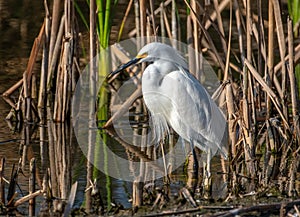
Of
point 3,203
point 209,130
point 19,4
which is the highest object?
point 19,4

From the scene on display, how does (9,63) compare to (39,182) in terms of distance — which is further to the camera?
(9,63)

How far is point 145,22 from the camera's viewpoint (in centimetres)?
656

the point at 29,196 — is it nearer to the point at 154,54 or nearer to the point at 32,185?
the point at 32,185

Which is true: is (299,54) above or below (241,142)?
above

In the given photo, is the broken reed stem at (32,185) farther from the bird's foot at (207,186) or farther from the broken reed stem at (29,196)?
the bird's foot at (207,186)

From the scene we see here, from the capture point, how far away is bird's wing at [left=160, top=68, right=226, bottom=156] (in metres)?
5.95

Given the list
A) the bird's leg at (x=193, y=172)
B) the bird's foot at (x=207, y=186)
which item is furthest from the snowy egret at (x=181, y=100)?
the bird's foot at (x=207, y=186)

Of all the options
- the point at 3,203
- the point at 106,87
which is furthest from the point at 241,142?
the point at 106,87

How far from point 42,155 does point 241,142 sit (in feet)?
5.41

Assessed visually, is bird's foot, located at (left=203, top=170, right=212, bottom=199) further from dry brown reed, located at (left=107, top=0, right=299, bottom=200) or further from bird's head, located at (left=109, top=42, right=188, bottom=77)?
bird's head, located at (left=109, top=42, right=188, bottom=77)

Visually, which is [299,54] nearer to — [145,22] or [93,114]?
[145,22]

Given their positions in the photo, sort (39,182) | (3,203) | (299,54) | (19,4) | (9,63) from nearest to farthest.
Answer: (3,203)
(39,182)
(299,54)
(9,63)
(19,4)

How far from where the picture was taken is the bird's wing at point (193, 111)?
5.95 meters

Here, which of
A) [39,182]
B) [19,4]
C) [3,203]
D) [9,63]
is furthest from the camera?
[19,4]
